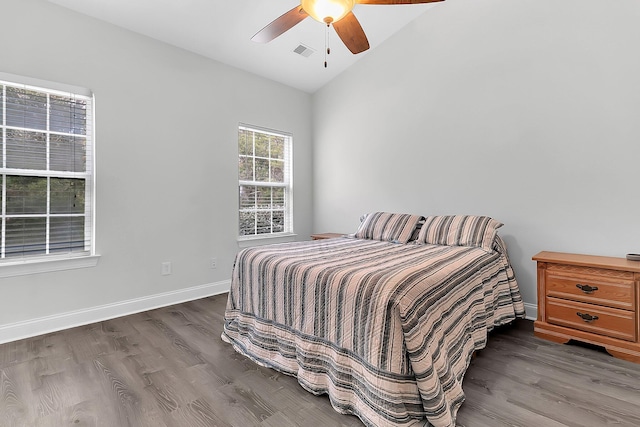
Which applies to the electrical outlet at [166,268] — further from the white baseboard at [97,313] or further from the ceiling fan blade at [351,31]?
the ceiling fan blade at [351,31]

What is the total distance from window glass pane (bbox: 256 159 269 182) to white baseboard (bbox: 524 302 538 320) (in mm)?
3322

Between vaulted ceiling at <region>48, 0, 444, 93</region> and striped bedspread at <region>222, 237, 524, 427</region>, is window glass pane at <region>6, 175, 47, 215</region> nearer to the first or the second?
vaulted ceiling at <region>48, 0, 444, 93</region>

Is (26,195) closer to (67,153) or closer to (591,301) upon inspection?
(67,153)

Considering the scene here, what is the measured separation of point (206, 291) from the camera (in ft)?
11.8

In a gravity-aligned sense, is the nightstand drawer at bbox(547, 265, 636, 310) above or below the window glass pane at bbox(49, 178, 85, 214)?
below

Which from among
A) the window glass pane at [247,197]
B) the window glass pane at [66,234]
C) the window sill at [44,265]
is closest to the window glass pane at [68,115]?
the window glass pane at [66,234]

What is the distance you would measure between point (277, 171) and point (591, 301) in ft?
11.9

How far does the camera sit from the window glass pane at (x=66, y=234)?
268cm

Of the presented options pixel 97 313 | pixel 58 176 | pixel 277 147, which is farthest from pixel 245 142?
pixel 97 313

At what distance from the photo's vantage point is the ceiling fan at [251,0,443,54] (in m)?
1.87

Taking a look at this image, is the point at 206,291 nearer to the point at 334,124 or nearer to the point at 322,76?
the point at 334,124

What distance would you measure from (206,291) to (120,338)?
115cm

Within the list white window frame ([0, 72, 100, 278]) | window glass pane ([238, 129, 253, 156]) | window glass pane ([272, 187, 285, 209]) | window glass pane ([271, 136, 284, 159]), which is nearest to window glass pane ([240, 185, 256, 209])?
window glass pane ([272, 187, 285, 209])

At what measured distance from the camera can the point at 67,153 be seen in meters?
2.74
